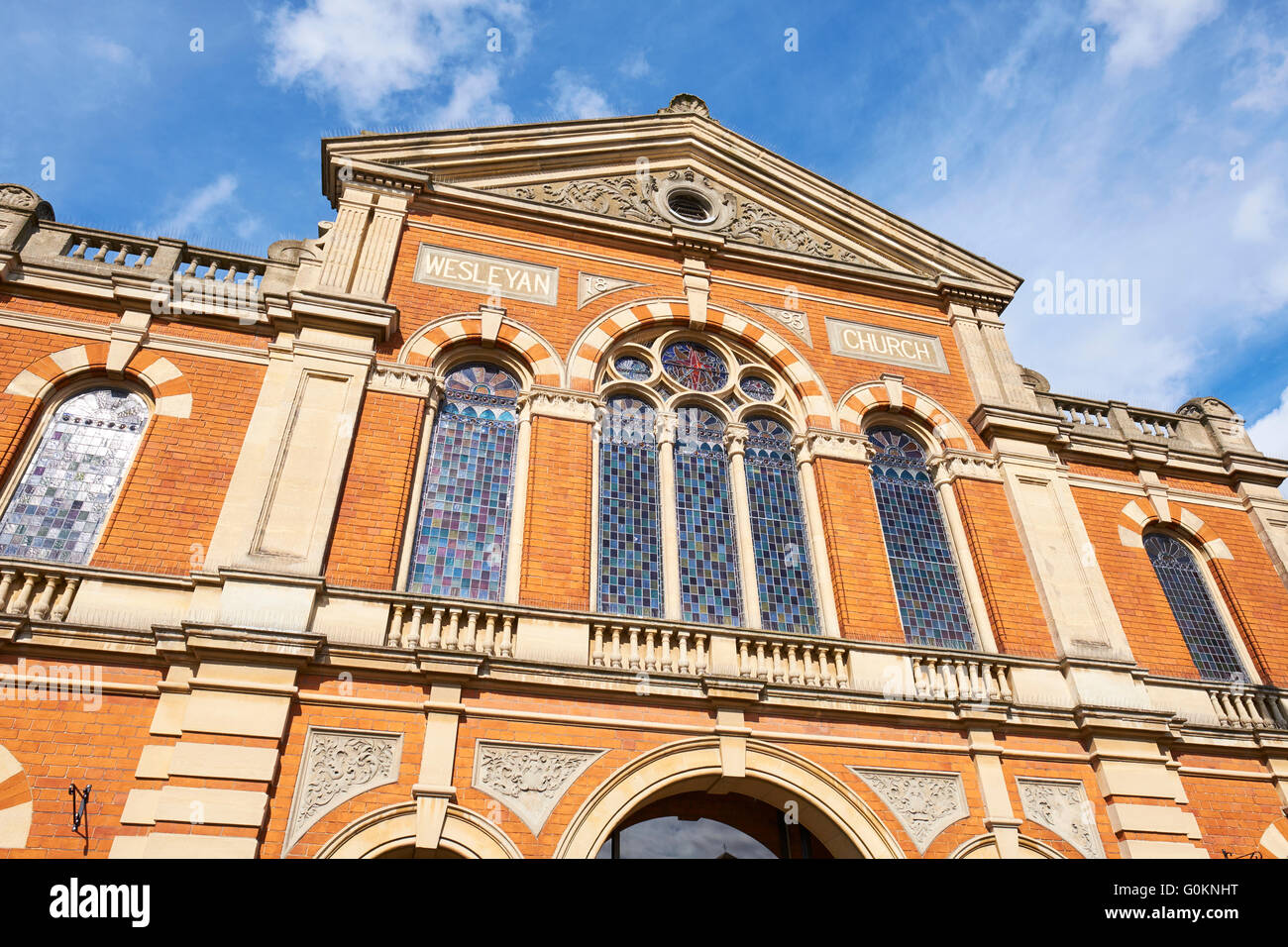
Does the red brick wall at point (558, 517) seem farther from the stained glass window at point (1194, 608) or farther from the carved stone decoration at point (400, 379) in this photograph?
the stained glass window at point (1194, 608)

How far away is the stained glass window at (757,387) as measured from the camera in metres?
13.9

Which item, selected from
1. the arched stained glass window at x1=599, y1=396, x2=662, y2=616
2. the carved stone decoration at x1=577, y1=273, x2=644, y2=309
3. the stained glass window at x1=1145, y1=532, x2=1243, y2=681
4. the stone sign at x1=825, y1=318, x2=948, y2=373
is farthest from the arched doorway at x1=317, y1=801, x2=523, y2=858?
the stained glass window at x1=1145, y1=532, x2=1243, y2=681

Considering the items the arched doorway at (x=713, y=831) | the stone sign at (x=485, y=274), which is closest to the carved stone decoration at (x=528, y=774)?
the arched doorway at (x=713, y=831)

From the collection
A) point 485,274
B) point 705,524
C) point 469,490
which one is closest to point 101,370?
point 469,490

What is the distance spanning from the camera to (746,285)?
1517 cm

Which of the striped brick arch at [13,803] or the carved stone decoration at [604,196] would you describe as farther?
the carved stone decoration at [604,196]

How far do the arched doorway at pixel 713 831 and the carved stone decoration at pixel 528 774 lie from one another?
148cm

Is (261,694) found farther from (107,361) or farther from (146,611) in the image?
(107,361)

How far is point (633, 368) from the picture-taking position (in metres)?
13.7

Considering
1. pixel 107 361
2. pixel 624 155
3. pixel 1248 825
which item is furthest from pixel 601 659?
pixel 624 155

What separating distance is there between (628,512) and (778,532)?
2.24 meters

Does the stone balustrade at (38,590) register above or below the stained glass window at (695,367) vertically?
below

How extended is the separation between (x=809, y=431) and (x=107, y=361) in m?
9.95

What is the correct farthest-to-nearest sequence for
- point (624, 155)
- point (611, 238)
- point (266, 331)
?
point (624, 155), point (611, 238), point (266, 331)
